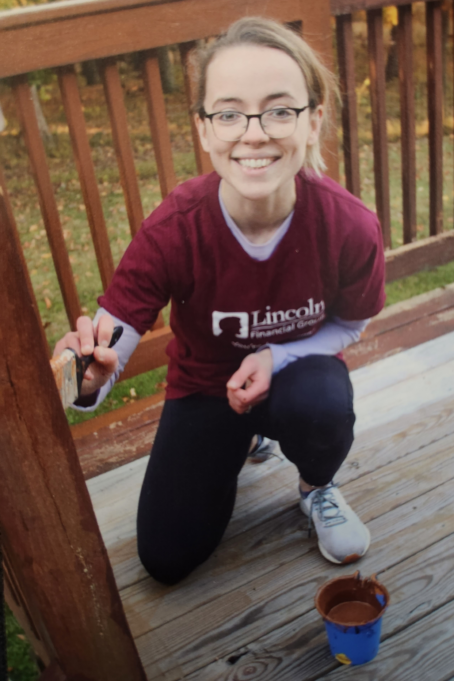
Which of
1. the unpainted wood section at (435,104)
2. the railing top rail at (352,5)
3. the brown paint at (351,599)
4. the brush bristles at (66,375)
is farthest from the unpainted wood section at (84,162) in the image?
the unpainted wood section at (435,104)

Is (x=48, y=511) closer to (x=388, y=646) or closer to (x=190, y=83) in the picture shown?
(x=388, y=646)

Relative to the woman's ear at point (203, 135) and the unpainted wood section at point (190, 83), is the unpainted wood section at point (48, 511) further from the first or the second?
the unpainted wood section at point (190, 83)

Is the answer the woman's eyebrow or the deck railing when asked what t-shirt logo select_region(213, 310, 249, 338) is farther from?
the deck railing

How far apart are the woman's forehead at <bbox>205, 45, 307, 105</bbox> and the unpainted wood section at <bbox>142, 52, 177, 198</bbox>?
2.68 ft

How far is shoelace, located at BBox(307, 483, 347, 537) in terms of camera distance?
1.62 m

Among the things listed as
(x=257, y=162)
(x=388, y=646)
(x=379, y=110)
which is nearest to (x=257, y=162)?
(x=257, y=162)

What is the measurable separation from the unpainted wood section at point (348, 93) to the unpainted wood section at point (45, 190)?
124 cm

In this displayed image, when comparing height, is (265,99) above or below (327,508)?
above

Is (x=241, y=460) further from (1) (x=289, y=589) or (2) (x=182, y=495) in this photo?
(1) (x=289, y=589)

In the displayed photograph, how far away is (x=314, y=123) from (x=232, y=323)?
482mm

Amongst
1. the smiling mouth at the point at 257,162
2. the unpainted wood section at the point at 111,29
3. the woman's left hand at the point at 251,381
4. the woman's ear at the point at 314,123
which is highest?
the unpainted wood section at the point at 111,29

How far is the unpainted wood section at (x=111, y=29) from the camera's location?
184 cm

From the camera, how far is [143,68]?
2.14 metres

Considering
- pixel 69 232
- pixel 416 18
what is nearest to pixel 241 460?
pixel 69 232
